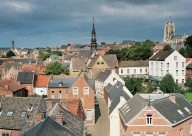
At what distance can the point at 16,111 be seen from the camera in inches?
1323

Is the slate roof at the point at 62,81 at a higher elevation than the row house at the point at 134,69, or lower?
lower

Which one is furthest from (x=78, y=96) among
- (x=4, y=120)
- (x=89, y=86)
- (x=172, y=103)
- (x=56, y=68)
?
(x=56, y=68)

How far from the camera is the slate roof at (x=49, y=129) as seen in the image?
70.5 ft

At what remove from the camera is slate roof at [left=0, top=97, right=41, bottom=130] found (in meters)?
31.6

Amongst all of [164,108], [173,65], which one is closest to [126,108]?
[164,108]

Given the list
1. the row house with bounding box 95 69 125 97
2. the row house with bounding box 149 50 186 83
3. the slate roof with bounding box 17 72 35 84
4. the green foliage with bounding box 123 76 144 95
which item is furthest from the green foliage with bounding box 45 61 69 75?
the row house with bounding box 149 50 186 83

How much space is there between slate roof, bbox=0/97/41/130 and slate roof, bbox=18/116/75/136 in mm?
9484

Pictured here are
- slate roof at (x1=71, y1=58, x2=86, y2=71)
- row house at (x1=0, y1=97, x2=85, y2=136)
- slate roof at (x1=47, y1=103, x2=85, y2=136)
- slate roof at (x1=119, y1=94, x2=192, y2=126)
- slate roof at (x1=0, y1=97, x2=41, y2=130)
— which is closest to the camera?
slate roof at (x1=47, y1=103, x2=85, y2=136)

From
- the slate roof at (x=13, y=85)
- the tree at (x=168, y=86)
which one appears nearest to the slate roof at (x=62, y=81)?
the slate roof at (x=13, y=85)

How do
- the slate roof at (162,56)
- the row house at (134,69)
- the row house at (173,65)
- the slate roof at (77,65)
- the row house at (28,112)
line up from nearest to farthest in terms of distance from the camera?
the row house at (28,112), the row house at (173,65), the slate roof at (162,56), the slate roof at (77,65), the row house at (134,69)

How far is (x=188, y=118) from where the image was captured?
3145 cm

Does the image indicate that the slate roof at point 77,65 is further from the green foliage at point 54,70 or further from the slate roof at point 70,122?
the slate roof at point 70,122

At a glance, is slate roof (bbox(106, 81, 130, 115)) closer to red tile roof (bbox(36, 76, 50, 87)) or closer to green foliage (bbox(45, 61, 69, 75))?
red tile roof (bbox(36, 76, 50, 87))

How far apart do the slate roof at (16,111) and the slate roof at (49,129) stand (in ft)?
31.1
